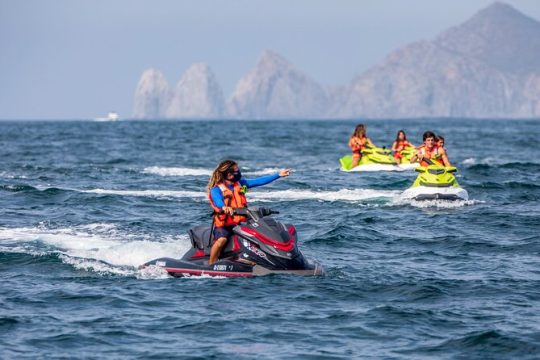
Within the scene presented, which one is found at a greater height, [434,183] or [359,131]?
[359,131]

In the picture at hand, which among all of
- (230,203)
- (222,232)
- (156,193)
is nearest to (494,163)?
(156,193)

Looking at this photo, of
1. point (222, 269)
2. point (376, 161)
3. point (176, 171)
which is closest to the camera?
point (222, 269)

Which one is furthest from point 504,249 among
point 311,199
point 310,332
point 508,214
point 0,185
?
point 0,185

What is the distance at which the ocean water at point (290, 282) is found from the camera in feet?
37.2

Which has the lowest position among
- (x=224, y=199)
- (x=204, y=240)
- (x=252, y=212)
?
(x=204, y=240)

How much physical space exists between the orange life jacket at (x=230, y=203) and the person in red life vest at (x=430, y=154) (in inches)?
394

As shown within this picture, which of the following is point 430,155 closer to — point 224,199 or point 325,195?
point 325,195

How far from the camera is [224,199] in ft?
47.9

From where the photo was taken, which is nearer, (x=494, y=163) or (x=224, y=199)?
(x=224, y=199)

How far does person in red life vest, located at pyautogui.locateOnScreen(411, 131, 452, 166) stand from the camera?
23850 millimetres

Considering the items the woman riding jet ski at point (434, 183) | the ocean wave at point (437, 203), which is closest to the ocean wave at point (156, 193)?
the ocean wave at point (437, 203)

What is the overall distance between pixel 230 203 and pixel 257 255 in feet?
3.01

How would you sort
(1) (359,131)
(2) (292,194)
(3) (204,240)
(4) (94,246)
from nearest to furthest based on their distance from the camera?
(3) (204,240) < (4) (94,246) < (2) (292,194) < (1) (359,131)

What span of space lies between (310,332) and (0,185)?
19236 millimetres
